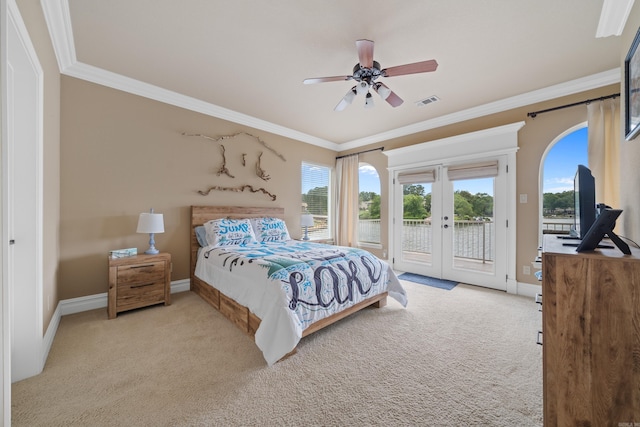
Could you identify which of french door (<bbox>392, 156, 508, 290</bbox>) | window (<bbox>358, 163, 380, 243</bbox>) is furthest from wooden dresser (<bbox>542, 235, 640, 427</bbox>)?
window (<bbox>358, 163, 380, 243</bbox>)

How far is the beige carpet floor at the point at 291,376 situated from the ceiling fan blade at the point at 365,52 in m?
2.44

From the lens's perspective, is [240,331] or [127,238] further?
[127,238]

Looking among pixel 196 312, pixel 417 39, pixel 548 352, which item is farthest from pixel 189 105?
pixel 548 352

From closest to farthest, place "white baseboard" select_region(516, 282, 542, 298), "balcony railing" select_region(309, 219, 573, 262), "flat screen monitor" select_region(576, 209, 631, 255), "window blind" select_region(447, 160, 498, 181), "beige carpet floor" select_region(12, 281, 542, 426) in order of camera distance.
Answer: "flat screen monitor" select_region(576, 209, 631, 255) → "beige carpet floor" select_region(12, 281, 542, 426) → "white baseboard" select_region(516, 282, 542, 298) → "balcony railing" select_region(309, 219, 573, 262) → "window blind" select_region(447, 160, 498, 181)

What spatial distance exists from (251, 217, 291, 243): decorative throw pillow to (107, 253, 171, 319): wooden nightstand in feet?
4.04

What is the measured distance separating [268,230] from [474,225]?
3190 mm

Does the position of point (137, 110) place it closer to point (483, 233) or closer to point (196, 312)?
point (196, 312)

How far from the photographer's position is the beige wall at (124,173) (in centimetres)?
267

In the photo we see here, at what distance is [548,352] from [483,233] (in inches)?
119

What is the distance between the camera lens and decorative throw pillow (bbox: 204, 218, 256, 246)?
10.8ft

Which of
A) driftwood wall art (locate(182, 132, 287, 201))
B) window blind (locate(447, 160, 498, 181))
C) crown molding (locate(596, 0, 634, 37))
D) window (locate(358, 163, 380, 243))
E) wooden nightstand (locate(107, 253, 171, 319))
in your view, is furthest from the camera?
window (locate(358, 163, 380, 243))

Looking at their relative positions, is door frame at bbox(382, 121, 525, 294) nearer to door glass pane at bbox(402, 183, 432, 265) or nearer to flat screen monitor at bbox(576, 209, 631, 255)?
door glass pane at bbox(402, 183, 432, 265)

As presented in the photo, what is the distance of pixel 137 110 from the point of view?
307cm

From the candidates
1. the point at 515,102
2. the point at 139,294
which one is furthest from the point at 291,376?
the point at 515,102
